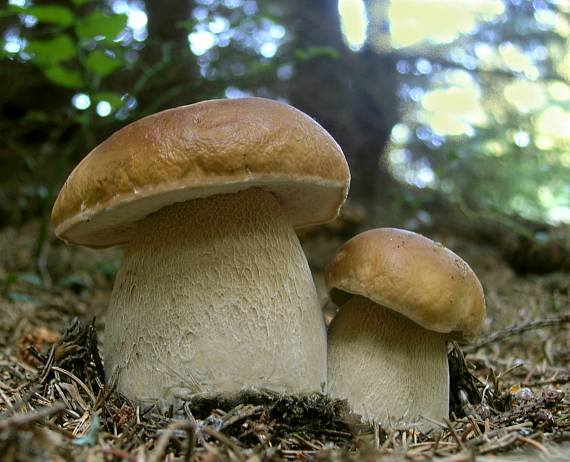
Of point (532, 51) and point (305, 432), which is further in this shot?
point (532, 51)

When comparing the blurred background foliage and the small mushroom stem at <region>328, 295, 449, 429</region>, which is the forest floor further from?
the blurred background foliage

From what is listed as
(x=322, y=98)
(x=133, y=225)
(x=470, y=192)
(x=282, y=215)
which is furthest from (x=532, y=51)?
(x=133, y=225)

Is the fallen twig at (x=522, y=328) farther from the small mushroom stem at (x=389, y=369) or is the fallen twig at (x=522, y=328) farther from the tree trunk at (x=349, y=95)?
the tree trunk at (x=349, y=95)

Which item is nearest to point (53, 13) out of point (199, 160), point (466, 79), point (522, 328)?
point (199, 160)

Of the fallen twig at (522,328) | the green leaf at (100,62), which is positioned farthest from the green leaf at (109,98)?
the fallen twig at (522,328)

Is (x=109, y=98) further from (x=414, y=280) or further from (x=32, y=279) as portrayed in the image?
(x=414, y=280)

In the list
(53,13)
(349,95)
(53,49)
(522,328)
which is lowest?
(522,328)

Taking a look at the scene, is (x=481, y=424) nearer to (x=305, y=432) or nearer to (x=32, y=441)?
(x=305, y=432)
